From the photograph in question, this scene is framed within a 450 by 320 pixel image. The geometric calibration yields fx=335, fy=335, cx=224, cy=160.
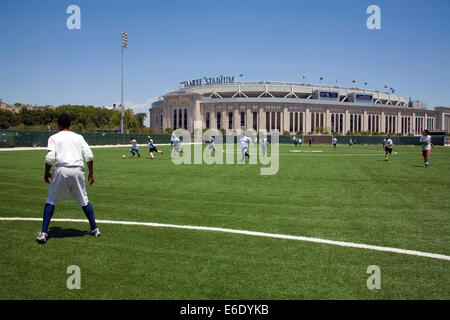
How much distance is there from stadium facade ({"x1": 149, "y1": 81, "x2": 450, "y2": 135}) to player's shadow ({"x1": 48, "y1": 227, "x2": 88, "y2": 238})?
109433 mm

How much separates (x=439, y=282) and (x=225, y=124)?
11425 cm

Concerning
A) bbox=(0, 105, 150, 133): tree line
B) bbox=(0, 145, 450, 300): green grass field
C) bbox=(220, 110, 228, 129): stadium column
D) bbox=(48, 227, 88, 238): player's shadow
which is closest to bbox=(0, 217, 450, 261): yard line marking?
bbox=(0, 145, 450, 300): green grass field

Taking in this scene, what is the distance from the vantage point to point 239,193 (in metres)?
→ 11.3

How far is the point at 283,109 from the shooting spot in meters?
116

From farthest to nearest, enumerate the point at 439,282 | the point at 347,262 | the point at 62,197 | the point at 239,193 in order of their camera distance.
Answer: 1. the point at 239,193
2. the point at 62,197
3. the point at 347,262
4. the point at 439,282

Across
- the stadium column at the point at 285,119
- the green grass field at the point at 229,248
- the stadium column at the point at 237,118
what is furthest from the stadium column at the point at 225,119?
the green grass field at the point at 229,248

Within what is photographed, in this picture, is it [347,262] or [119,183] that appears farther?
[119,183]

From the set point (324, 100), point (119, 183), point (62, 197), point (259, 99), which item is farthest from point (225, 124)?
point (62, 197)

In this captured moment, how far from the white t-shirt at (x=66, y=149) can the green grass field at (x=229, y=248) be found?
1.40 m

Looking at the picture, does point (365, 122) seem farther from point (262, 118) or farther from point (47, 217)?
point (47, 217)

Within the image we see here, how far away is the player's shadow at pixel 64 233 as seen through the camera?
627cm

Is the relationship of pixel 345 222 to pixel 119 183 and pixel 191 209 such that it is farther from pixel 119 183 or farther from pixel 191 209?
pixel 119 183

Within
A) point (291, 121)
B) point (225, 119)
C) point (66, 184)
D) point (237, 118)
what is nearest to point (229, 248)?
point (66, 184)
